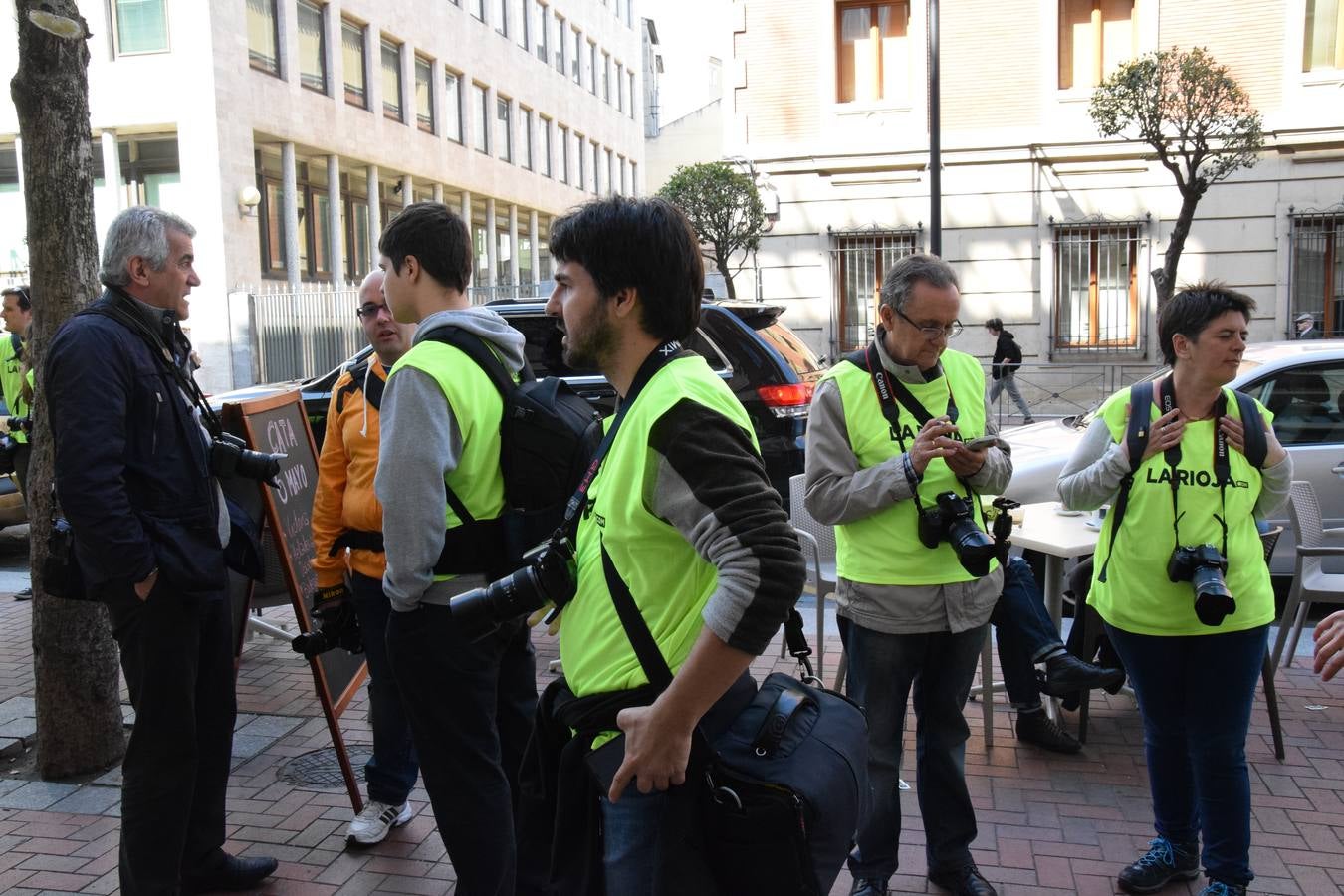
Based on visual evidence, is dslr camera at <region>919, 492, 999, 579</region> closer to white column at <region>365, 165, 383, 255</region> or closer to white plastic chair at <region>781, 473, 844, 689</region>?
white plastic chair at <region>781, 473, 844, 689</region>

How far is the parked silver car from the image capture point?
A: 22.0 ft

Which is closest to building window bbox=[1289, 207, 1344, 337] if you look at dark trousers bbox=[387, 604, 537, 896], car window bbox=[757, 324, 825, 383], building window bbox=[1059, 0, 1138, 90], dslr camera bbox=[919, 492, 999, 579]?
building window bbox=[1059, 0, 1138, 90]

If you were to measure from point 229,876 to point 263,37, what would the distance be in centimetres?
2529

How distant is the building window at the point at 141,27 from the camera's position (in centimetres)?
2353

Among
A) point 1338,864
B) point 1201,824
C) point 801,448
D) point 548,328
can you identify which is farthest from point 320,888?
point 548,328

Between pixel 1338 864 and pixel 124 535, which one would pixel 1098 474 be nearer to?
pixel 1338 864

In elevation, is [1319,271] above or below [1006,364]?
above

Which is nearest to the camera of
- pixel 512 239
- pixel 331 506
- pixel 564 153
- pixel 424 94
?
pixel 331 506

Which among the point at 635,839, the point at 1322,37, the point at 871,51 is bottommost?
the point at 635,839

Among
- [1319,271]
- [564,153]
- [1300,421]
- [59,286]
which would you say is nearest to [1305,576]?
[1300,421]

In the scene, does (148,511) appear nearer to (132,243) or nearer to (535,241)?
(132,243)

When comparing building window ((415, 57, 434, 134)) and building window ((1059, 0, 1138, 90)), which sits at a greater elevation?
building window ((415, 57, 434, 134))

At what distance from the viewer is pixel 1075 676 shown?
4359mm

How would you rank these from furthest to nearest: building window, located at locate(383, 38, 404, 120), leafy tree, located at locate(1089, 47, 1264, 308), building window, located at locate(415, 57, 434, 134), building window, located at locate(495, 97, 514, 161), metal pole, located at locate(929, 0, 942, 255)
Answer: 1. building window, located at locate(495, 97, 514, 161)
2. building window, located at locate(415, 57, 434, 134)
3. building window, located at locate(383, 38, 404, 120)
4. leafy tree, located at locate(1089, 47, 1264, 308)
5. metal pole, located at locate(929, 0, 942, 255)
